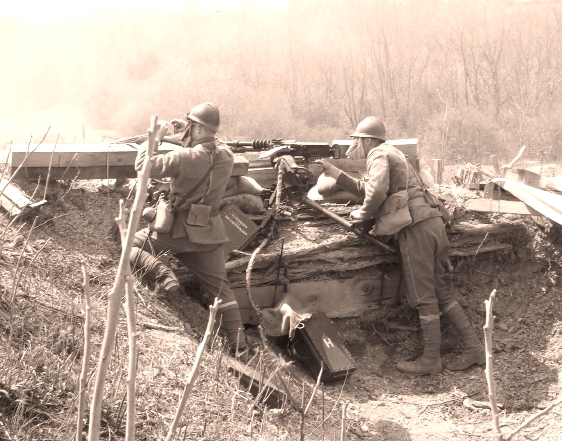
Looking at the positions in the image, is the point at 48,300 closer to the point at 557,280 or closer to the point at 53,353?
the point at 53,353

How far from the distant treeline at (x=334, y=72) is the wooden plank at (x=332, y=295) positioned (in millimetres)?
12052

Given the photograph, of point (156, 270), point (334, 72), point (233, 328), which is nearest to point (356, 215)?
point (233, 328)

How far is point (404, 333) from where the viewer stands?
800 cm

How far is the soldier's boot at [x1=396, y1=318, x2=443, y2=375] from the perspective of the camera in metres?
7.35

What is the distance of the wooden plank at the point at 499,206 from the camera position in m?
7.93

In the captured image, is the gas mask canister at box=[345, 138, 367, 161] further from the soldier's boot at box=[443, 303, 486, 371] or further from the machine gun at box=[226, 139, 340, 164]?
the soldier's boot at box=[443, 303, 486, 371]

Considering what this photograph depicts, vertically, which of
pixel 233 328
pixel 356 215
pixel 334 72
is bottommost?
pixel 334 72

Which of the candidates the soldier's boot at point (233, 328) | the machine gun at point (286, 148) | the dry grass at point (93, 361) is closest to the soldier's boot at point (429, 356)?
the dry grass at point (93, 361)

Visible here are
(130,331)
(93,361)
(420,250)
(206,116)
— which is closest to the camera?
(130,331)

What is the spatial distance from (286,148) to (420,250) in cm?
179

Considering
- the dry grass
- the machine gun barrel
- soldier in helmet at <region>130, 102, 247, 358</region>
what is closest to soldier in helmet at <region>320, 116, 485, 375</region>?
the machine gun barrel

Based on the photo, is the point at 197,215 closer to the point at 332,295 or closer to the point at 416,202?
the point at 332,295

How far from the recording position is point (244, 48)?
25.9 metres

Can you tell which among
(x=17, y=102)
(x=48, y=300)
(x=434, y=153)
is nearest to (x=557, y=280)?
(x=48, y=300)
